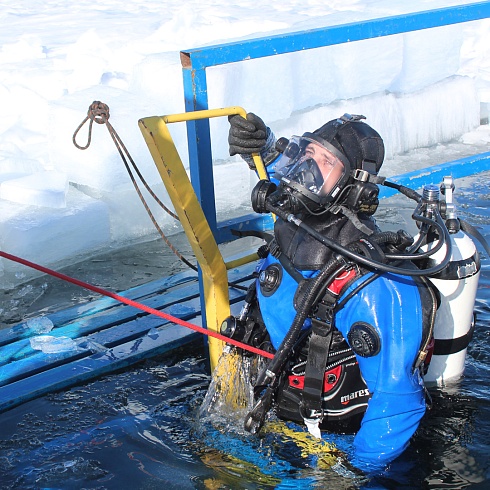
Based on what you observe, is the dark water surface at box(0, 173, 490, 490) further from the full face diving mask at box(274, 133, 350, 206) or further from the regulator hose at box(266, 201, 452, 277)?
the full face diving mask at box(274, 133, 350, 206)

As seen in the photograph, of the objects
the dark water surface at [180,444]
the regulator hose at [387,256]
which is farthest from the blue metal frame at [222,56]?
the dark water surface at [180,444]

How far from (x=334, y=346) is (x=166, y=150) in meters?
0.86

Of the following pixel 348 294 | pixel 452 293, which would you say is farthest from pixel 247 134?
pixel 452 293

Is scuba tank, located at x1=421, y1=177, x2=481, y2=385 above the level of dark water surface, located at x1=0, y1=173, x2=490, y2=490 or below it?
above

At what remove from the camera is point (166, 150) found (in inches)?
95.6

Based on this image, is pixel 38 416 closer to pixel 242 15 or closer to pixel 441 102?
pixel 441 102

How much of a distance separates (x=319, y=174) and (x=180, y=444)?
1144 millimetres

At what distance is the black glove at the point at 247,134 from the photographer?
2633 mm

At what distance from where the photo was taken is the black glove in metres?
2.63

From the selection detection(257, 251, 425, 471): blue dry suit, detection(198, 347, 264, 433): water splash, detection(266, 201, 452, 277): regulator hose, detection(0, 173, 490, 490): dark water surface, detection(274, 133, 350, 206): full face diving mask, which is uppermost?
detection(274, 133, 350, 206): full face diving mask

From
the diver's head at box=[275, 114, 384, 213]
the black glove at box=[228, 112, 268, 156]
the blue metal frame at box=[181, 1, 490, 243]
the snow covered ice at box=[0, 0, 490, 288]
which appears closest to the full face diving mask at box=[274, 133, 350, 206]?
the diver's head at box=[275, 114, 384, 213]

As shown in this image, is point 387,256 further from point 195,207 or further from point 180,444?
point 180,444

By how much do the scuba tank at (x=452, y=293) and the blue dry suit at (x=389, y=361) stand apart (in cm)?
23

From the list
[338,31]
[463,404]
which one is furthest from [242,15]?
[463,404]
